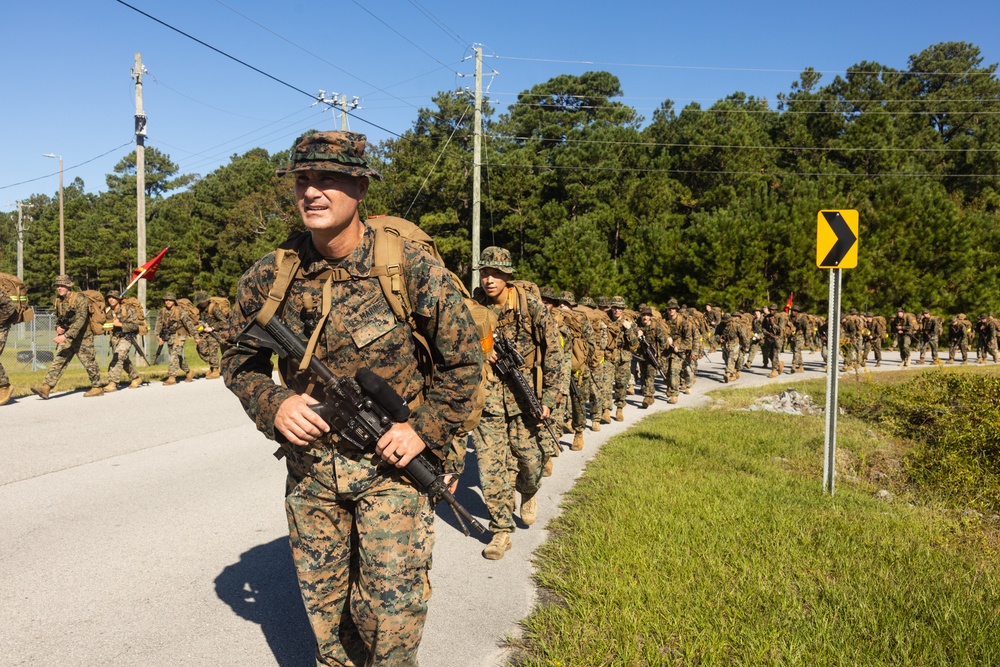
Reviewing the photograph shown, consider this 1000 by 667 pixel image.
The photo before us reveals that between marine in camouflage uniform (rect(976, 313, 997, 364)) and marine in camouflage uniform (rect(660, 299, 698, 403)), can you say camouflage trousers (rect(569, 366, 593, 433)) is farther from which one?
marine in camouflage uniform (rect(976, 313, 997, 364))

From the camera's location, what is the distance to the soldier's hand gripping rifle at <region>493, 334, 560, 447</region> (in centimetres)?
566

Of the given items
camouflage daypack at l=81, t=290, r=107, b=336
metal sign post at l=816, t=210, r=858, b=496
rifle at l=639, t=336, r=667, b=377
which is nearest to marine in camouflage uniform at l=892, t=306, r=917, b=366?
rifle at l=639, t=336, r=667, b=377

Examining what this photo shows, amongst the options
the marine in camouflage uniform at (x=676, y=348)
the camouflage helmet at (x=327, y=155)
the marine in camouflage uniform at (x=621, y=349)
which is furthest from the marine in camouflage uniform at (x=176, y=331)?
the camouflage helmet at (x=327, y=155)

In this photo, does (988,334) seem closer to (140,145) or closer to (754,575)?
(754,575)

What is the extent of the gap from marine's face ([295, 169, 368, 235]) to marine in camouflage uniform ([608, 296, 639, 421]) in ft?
32.8

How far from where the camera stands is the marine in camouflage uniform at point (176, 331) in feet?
47.9

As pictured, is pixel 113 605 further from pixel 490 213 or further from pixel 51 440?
pixel 490 213

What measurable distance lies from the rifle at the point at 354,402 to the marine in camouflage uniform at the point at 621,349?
10015 millimetres

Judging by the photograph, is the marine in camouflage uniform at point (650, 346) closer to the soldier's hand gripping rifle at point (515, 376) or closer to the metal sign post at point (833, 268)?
the metal sign post at point (833, 268)

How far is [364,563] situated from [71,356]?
11853mm

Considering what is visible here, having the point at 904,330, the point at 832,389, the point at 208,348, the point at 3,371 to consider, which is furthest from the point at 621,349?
the point at 904,330

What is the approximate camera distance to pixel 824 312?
3169cm

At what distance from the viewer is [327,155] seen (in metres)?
2.55

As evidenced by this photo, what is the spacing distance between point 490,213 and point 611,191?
294 inches
